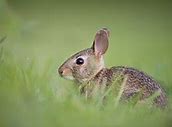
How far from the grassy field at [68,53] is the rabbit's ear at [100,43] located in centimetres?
2

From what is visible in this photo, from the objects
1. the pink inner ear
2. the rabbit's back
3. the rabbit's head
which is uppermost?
the pink inner ear

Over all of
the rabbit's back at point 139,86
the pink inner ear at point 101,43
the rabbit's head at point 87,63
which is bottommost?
the rabbit's back at point 139,86

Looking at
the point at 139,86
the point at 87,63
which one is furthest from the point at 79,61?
the point at 139,86

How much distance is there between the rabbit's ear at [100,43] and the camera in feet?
3.96

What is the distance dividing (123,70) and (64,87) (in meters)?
0.14

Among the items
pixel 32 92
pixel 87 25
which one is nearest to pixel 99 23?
pixel 87 25

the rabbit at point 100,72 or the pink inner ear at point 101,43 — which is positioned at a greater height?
the pink inner ear at point 101,43

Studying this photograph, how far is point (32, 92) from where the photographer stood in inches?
46.8

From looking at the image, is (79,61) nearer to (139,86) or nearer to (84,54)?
(84,54)

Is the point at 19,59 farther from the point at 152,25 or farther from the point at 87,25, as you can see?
the point at 152,25

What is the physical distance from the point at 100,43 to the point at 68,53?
84mm

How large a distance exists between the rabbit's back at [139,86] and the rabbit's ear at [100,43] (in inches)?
2.0

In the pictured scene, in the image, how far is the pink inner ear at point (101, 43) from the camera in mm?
1206

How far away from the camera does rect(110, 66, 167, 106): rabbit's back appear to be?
3.90 ft
